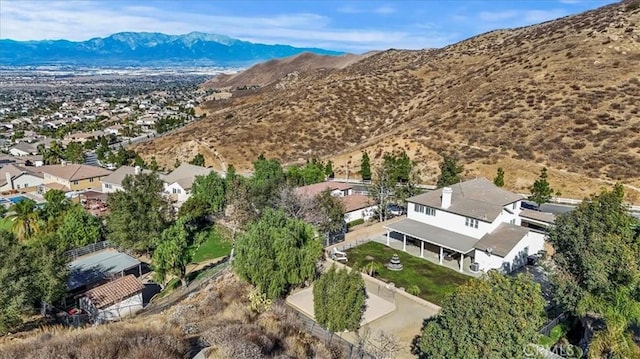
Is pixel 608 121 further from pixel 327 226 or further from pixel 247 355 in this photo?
pixel 247 355

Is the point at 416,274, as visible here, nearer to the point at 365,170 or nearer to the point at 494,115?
the point at 365,170

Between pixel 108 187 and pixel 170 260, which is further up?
pixel 170 260

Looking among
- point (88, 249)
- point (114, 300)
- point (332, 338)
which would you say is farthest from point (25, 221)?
point (332, 338)

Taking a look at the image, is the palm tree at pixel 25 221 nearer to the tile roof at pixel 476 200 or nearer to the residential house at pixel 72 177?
the residential house at pixel 72 177

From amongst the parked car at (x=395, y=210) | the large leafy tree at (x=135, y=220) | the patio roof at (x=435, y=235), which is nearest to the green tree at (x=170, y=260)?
the large leafy tree at (x=135, y=220)

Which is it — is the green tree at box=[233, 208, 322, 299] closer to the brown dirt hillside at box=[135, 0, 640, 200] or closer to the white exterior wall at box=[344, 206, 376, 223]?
the white exterior wall at box=[344, 206, 376, 223]

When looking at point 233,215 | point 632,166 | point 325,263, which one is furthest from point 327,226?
point 632,166

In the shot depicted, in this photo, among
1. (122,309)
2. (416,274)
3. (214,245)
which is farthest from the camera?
(214,245)

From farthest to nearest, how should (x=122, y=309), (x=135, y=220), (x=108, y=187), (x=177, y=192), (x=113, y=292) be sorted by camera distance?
(x=108, y=187) → (x=177, y=192) → (x=135, y=220) → (x=113, y=292) → (x=122, y=309)
